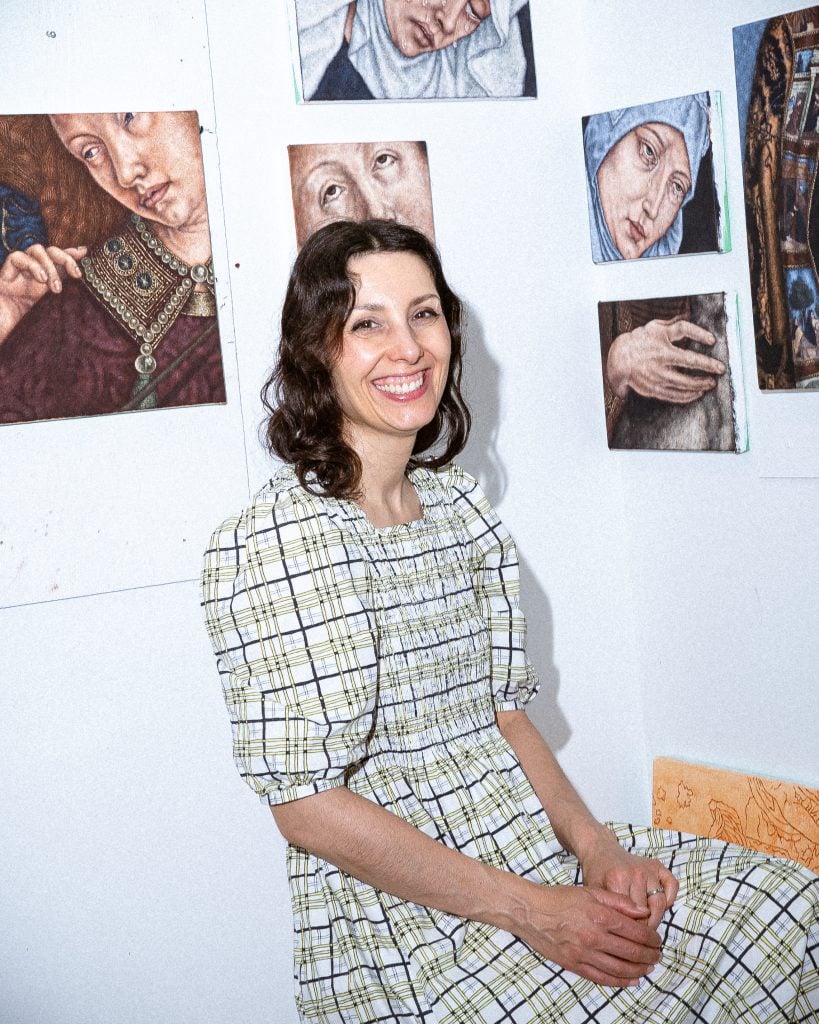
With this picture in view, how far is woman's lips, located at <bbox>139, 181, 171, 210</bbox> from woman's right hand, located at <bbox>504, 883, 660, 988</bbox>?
110 centimetres

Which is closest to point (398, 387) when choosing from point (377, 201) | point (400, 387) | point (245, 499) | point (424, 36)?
point (400, 387)

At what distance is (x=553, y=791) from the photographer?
63.7 inches

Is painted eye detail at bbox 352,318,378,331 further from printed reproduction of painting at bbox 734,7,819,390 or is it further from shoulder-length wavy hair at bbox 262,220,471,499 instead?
printed reproduction of painting at bbox 734,7,819,390

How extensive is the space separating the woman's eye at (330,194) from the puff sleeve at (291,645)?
2.31ft

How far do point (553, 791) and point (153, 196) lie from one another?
103 cm

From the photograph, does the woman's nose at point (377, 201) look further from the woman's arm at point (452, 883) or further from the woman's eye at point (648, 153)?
the woman's arm at point (452, 883)

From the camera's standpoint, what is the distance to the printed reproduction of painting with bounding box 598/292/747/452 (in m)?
2.06

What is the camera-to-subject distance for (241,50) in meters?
1.90

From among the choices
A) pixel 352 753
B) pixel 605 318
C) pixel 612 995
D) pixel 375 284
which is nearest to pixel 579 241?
pixel 605 318

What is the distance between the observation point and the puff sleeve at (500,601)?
5.48 ft

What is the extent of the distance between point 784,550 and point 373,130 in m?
0.97

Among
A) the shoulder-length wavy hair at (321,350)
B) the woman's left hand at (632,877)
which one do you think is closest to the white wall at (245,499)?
the shoulder-length wavy hair at (321,350)

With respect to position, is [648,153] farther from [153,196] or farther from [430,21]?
[153,196]

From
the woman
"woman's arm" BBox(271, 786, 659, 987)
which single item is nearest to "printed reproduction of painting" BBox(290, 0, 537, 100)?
the woman
